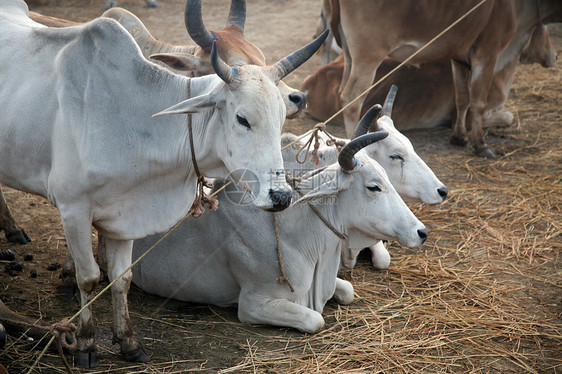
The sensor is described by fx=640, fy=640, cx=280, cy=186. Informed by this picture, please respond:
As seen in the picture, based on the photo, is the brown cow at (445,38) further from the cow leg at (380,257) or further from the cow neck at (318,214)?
the cow neck at (318,214)

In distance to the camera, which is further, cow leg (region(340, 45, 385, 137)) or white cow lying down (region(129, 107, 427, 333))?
cow leg (region(340, 45, 385, 137))

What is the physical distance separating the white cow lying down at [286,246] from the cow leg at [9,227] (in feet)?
3.67


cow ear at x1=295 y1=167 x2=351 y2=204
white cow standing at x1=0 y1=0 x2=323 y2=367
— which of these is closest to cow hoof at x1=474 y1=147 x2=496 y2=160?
cow ear at x1=295 y1=167 x2=351 y2=204

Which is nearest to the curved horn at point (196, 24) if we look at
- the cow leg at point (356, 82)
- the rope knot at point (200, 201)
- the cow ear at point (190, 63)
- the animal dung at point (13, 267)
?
the cow ear at point (190, 63)

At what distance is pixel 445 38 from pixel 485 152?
1.21 m

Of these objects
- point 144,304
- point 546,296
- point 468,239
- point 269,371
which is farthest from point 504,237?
point 144,304

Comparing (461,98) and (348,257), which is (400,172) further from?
(461,98)

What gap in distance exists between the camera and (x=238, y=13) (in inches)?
167

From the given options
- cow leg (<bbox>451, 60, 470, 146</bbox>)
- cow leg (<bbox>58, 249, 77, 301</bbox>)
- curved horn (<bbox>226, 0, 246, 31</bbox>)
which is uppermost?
curved horn (<bbox>226, 0, 246, 31</bbox>)

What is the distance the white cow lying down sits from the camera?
11.8ft

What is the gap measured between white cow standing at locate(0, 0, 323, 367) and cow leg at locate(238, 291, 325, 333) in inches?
Result: 26.3

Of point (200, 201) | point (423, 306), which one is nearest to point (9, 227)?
point (200, 201)

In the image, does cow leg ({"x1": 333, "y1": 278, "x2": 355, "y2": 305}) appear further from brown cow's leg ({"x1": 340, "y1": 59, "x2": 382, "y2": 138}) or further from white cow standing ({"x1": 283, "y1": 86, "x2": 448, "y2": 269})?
brown cow's leg ({"x1": 340, "y1": 59, "x2": 382, "y2": 138})

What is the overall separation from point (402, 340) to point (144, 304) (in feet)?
5.03
